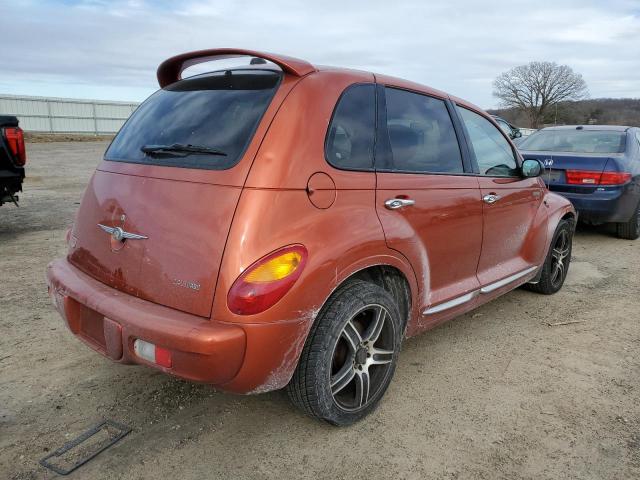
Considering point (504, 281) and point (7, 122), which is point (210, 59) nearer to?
point (504, 281)

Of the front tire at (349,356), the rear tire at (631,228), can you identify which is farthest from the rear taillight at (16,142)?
the rear tire at (631,228)

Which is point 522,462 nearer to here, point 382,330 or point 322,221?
point 382,330

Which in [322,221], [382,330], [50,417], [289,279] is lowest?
[50,417]

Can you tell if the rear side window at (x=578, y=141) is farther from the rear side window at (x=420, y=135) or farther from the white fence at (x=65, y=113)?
the white fence at (x=65, y=113)

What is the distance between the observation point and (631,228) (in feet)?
23.0

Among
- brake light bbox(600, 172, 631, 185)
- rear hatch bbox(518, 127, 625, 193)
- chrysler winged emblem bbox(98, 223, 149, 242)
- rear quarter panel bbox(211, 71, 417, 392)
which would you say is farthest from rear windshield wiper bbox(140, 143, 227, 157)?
brake light bbox(600, 172, 631, 185)

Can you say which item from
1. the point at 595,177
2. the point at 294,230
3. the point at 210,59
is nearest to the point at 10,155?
the point at 210,59

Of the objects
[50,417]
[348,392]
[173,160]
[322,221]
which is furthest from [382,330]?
[50,417]

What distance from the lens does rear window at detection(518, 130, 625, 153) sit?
694 centimetres

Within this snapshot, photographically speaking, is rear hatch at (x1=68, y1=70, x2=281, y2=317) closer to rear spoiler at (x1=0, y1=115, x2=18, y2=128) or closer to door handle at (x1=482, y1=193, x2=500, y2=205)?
door handle at (x1=482, y1=193, x2=500, y2=205)

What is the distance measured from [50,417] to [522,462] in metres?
2.35

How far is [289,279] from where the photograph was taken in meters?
2.21

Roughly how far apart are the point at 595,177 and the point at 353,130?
4992mm

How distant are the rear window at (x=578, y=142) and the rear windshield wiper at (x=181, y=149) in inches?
239
